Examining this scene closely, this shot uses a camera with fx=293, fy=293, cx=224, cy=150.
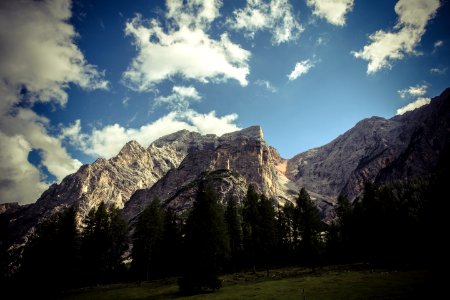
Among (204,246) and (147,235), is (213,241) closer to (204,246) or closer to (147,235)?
(204,246)

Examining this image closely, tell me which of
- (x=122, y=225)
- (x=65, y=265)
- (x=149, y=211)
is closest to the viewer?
(x=65, y=265)

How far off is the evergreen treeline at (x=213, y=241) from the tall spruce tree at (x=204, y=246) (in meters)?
0.13

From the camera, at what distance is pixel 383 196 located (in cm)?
6906

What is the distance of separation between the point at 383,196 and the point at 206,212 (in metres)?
46.7

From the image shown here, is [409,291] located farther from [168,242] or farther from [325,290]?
[168,242]

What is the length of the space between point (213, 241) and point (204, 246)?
1597mm

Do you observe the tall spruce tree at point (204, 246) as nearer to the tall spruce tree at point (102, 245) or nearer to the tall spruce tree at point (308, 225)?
the tall spruce tree at point (308, 225)

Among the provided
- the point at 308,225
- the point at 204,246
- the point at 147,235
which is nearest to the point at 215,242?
the point at 204,246

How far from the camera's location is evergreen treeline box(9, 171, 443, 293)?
146 ft

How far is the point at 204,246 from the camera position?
1676 inches

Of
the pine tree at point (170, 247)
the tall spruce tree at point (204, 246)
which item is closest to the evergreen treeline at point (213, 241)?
the tall spruce tree at point (204, 246)

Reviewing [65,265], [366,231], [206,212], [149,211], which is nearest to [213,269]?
[206,212]

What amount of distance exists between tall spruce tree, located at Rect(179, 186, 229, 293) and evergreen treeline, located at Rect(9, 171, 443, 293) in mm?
133

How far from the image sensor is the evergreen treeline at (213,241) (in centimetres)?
4459
